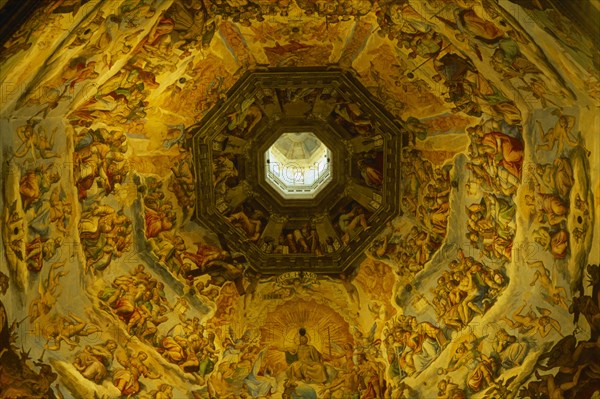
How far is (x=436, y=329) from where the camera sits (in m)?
17.2

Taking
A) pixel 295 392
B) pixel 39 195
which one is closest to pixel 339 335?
pixel 295 392

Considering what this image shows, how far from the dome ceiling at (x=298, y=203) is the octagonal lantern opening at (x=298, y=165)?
0.23 ft

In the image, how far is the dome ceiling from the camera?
14.9 meters

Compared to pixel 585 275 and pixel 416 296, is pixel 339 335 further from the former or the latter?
pixel 585 275

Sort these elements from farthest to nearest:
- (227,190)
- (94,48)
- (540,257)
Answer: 1. (227,190)
2. (540,257)
3. (94,48)

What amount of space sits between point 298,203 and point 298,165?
3.46 ft

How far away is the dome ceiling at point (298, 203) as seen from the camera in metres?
14.9

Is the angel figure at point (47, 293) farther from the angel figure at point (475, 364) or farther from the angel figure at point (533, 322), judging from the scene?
the angel figure at point (533, 322)

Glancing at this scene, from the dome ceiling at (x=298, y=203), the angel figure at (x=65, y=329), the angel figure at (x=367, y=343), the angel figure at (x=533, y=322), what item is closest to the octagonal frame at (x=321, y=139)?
the dome ceiling at (x=298, y=203)

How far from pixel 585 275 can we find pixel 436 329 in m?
3.03

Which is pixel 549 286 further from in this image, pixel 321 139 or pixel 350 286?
pixel 321 139

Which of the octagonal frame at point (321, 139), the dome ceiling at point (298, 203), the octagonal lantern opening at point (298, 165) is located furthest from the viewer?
the octagonal lantern opening at point (298, 165)

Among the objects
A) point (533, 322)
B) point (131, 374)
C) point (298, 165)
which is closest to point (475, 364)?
point (533, 322)

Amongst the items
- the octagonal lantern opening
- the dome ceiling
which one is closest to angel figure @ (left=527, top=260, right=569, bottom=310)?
the dome ceiling
